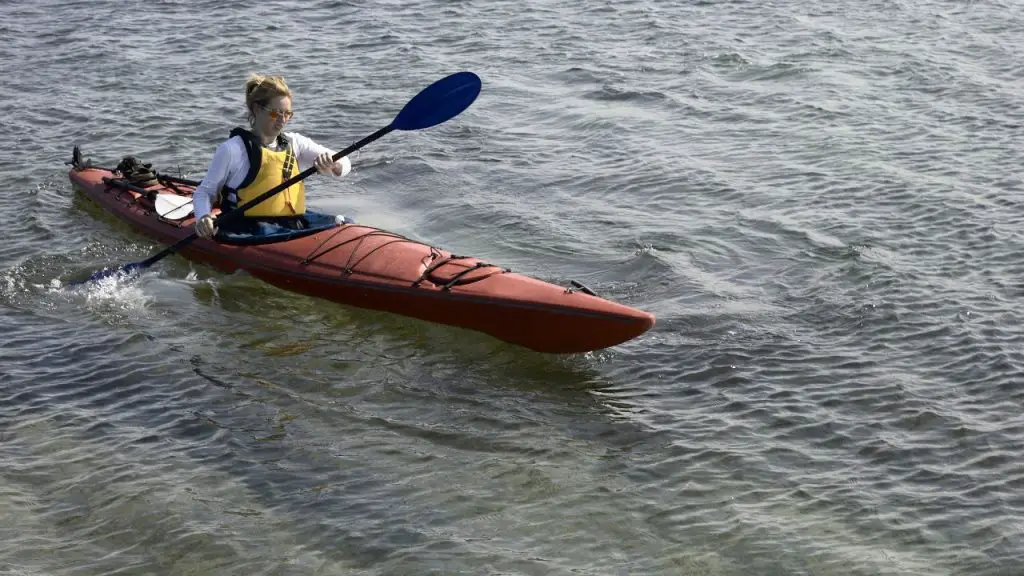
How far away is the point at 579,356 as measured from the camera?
614 centimetres

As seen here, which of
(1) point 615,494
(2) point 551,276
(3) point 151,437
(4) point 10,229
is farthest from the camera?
(4) point 10,229

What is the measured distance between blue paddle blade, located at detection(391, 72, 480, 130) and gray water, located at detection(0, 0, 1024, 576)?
1135mm

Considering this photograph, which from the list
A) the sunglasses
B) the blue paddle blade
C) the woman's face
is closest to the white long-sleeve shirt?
the woman's face

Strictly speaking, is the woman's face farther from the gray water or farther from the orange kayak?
the gray water

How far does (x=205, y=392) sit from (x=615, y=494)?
7.34 ft

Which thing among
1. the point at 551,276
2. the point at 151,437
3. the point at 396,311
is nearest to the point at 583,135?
the point at 551,276

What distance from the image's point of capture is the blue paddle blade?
21.4 ft

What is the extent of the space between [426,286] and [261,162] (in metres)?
1.19

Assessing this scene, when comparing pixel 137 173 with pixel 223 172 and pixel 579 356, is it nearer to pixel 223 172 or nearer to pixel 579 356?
pixel 223 172

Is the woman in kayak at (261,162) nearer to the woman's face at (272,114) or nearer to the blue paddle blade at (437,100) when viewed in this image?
the woman's face at (272,114)

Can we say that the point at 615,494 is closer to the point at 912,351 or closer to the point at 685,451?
the point at 685,451

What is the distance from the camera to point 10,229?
323 inches

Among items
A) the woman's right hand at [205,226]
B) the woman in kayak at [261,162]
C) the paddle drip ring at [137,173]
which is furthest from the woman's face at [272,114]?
the paddle drip ring at [137,173]

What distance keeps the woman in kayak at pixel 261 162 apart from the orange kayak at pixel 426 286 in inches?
12.6
